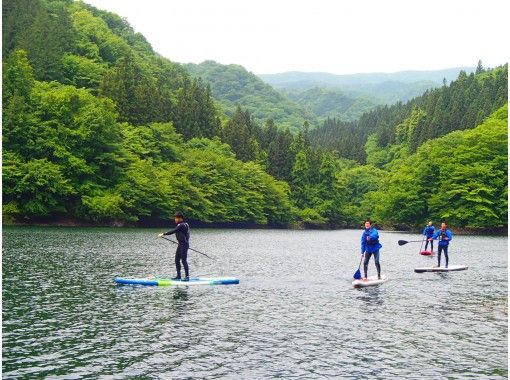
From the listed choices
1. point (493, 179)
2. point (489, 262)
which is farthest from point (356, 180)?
point (489, 262)

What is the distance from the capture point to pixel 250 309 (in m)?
23.6

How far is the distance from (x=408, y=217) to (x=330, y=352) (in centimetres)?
11437

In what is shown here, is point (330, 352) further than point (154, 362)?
Yes

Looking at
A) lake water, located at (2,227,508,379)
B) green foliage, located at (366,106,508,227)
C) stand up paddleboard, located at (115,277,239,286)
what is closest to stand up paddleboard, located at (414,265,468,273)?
lake water, located at (2,227,508,379)

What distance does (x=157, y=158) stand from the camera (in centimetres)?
11619

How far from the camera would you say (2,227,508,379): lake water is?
604 inches

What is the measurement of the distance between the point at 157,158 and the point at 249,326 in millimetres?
97986

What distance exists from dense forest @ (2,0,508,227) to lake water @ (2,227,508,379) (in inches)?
2085

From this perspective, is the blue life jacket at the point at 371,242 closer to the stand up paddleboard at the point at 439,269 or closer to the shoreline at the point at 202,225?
the stand up paddleboard at the point at 439,269

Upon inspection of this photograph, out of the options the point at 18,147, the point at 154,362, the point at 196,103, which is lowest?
the point at 154,362

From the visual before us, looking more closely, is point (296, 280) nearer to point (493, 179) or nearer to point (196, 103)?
point (493, 179)

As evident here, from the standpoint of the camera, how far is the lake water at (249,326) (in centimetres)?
1534

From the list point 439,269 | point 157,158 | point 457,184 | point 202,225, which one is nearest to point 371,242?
point 439,269

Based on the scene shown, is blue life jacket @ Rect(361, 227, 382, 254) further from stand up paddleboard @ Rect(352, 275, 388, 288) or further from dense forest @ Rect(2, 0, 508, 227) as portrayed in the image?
dense forest @ Rect(2, 0, 508, 227)
